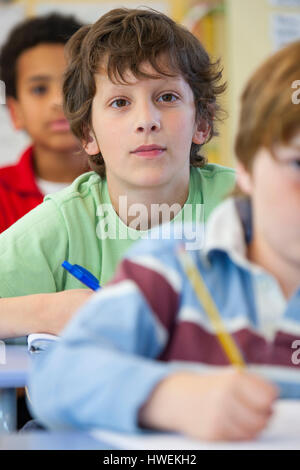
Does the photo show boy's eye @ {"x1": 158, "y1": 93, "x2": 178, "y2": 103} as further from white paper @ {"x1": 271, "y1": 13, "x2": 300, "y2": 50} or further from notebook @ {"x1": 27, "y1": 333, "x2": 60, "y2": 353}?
white paper @ {"x1": 271, "y1": 13, "x2": 300, "y2": 50}

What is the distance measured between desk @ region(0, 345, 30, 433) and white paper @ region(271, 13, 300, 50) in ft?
11.0

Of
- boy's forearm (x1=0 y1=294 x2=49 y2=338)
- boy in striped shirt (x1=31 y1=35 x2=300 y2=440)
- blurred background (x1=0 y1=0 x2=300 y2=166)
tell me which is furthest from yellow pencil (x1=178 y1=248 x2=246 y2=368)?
blurred background (x1=0 y1=0 x2=300 y2=166)

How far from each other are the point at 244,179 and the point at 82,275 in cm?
56

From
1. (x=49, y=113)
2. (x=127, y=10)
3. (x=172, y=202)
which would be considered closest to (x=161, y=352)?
(x=172, y=202)

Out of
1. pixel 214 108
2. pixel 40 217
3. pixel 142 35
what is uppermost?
pixel 142 35

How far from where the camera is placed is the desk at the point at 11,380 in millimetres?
1062

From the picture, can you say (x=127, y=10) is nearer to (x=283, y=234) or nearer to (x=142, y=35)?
(x=142, y=35)

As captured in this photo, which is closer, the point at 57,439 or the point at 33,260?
the point at 57,439

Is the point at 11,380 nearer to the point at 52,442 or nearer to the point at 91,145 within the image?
the point at 52,442

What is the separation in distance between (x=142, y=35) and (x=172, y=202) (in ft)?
1.09

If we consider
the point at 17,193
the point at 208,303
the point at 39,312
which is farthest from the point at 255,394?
the point at 17,193

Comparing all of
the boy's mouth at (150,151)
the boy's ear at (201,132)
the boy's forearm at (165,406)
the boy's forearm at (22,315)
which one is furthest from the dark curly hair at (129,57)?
the boy's forearm at (165,406)

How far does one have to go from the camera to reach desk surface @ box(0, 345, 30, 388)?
1.06 metres

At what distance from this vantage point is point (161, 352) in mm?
788
